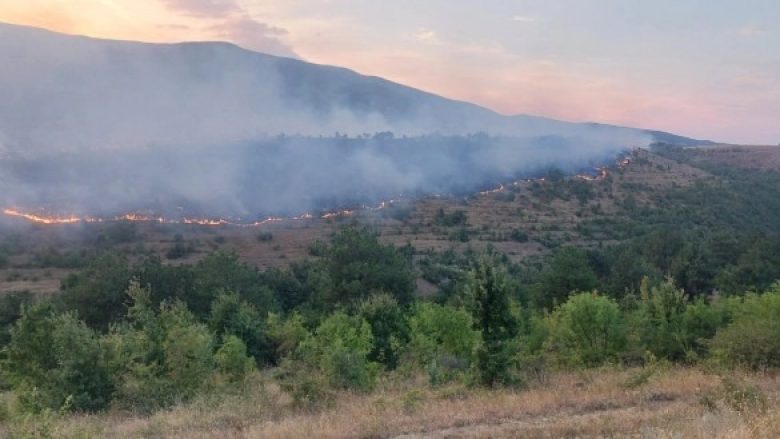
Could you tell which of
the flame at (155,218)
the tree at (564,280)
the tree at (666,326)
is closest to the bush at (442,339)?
the tree at (666,326)

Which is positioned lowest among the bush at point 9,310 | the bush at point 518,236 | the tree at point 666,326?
the bush at point 9,310

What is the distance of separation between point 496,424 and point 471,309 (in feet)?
14.2

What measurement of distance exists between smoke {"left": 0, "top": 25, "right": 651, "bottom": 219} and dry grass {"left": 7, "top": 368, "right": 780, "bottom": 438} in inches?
2755

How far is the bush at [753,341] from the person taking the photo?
1501cm

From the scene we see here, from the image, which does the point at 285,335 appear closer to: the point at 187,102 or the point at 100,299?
the point at 100,299

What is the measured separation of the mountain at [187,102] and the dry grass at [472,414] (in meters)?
89.2

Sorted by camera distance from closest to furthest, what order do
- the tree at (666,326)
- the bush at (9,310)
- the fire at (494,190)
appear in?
the tree at (666,326)
the bush at (9,310)
the fire at (494,190)

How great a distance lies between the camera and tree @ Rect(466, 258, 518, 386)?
15.2 m

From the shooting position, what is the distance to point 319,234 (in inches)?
2805

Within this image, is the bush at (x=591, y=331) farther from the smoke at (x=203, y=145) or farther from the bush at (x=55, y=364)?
the smoke at (x=203, y=145)

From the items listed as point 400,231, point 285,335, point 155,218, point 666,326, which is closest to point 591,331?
point 666,326

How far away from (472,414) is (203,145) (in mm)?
98703

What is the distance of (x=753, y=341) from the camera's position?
15.3 meters

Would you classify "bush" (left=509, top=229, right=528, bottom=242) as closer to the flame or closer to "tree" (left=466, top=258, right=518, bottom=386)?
the flame
